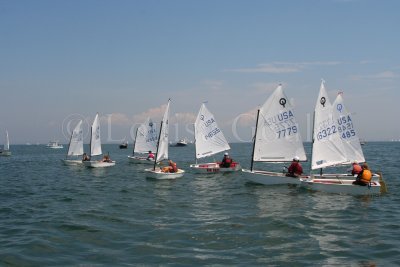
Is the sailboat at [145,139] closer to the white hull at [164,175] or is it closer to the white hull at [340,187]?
the white hull at [164,175]

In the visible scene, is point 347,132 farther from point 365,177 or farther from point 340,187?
point 340,187

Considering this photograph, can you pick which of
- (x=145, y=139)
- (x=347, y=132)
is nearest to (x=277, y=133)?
(x=347, y=132)

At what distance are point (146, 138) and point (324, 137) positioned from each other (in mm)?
36719

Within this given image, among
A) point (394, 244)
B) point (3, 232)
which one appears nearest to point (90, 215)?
point (3, 232)

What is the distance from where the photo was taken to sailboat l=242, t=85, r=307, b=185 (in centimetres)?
3262

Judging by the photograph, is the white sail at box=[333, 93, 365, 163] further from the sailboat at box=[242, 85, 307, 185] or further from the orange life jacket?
the orange life jacket

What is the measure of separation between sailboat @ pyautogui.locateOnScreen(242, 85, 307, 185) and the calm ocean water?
12.8 ft

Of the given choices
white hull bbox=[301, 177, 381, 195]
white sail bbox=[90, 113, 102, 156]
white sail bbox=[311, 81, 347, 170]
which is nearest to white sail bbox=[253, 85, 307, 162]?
white sail bbox=[311, 81, 347, 170]

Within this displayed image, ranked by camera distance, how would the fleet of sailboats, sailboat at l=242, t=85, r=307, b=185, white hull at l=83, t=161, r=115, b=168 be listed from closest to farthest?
1. the fleet of sailboats
2. sailboat at l=242, t=85, r=307, b=185
3. white hull at l=83, t=161, r=115, b=168

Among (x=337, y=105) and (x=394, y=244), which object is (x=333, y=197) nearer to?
(x=337, y=105)

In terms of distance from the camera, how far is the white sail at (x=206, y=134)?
45.8 meters

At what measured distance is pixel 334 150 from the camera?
101 ft

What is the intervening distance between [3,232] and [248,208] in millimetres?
11994

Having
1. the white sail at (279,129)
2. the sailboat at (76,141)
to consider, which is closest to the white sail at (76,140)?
the sailboat at (76,141)
